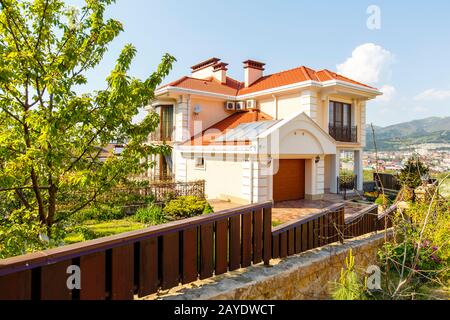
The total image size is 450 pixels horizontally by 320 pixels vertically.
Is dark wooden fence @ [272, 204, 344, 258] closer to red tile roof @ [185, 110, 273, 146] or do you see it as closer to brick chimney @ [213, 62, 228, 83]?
red tile roof @ [185, 110, 273, 146]

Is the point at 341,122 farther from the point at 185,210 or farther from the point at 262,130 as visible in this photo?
the point at 185,210

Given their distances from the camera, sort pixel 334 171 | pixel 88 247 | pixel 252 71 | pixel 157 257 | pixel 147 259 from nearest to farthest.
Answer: pixel 88 247, pixel 147 259, pixel 157 257, pixel 334 171, pixel 252 71

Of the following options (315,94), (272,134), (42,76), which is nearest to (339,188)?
(315,94)

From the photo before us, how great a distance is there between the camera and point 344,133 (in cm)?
1903

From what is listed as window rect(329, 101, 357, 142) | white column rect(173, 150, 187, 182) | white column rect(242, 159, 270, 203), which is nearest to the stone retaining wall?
white column rect(242, 159, 270, 203)

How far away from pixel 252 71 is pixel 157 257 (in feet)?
66.2

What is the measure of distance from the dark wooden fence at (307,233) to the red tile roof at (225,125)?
35.7 ft

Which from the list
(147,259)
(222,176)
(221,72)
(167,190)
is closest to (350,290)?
(147,259)

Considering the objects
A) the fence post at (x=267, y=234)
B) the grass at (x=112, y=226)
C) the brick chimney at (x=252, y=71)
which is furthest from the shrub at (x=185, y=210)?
the brick chimney at (x=252, y=71)

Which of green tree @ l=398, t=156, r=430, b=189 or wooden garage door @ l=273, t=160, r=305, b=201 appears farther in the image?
wooden garage door @ l=273, t=160, r=305, b=201

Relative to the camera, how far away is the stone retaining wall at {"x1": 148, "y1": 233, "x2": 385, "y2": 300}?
4137 mm

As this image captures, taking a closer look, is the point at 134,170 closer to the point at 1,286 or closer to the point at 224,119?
the point at 1,286

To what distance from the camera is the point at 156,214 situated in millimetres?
10133

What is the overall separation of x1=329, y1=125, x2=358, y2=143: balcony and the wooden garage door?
417 cm
